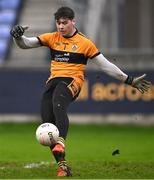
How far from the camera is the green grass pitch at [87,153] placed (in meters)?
12.5

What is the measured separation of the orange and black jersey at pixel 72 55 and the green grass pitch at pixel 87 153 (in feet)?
4.59

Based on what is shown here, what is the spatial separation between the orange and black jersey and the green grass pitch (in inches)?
55.0

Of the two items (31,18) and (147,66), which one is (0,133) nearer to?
(147,66)

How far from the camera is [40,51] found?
26.4 meters

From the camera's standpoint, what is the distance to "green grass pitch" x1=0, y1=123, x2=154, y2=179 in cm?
1251

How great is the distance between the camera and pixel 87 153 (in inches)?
655

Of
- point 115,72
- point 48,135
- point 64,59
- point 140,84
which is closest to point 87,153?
point 140,84

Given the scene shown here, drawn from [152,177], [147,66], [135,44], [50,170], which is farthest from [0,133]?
[135,44]

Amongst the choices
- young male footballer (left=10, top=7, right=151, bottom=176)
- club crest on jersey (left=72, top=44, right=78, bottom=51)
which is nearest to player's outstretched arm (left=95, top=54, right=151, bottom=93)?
young male footballer (left=10, top=7, right=151, bottom=176)

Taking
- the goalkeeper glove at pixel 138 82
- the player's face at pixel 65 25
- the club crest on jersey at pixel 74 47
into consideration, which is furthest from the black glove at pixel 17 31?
the goalkeeper glove at pixel 138 82

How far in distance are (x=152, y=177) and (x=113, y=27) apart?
16.4 metres

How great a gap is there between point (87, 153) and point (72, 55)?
14.8ft

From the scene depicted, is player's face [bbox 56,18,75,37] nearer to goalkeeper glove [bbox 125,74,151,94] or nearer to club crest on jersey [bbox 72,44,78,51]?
club crest on jersey [bbox 72,44,78,51]

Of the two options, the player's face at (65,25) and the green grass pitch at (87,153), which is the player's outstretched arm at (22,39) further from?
the green grass pitch at (87,153)
